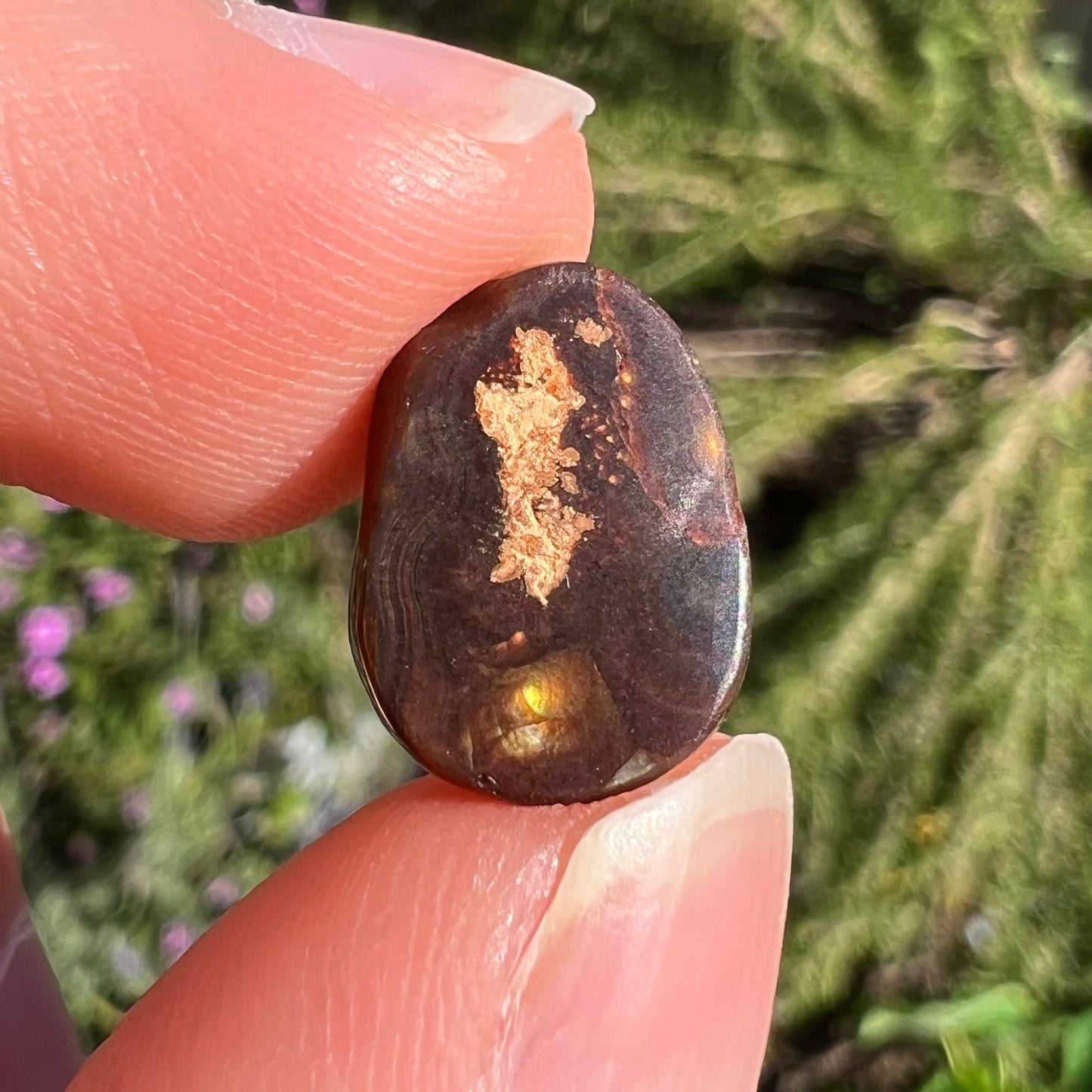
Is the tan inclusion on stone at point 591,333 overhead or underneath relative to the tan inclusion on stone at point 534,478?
overhead

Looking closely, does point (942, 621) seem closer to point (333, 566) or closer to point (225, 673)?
point (333, 566)

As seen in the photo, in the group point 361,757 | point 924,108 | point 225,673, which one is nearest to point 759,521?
point 924,108

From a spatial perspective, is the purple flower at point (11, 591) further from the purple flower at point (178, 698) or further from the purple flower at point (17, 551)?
the purple flower at point (178, 698)

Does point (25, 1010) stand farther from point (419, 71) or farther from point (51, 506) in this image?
point (419, 71)

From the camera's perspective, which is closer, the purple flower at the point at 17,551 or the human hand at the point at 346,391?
the human hand at the point at 346,391

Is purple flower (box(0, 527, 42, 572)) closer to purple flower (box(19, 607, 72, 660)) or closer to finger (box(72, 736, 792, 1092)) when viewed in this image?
purple flower (box(19, 607, 72, 660))

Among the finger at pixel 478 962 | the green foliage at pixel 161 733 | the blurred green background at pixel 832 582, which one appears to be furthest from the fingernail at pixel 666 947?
the green foliage at pixel 161 733

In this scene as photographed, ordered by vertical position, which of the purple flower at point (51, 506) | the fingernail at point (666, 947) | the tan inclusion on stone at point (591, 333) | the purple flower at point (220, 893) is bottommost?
the purple flower at point (220, 893)
